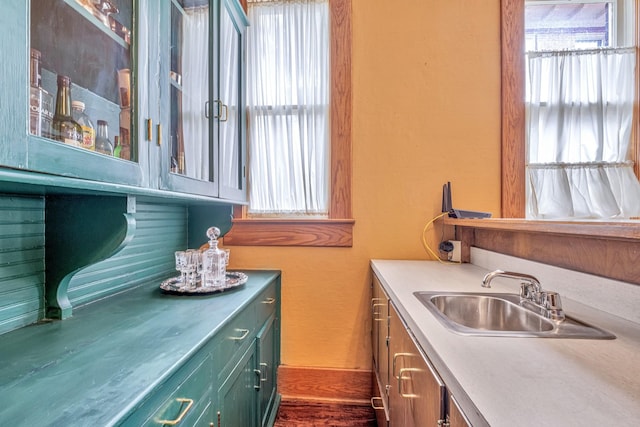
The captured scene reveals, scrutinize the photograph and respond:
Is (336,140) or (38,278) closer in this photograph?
(38,278)

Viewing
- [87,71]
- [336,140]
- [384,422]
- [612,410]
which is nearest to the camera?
[612,410]

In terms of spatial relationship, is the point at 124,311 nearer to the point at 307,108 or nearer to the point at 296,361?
the point at 296,361

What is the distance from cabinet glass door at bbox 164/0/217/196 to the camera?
42.0 inches

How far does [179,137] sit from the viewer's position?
44.1 inches

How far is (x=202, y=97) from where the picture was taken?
128 centimetres

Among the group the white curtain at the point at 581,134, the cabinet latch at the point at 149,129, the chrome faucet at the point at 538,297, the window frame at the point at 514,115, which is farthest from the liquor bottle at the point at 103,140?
the white curtain at the point at 581,134

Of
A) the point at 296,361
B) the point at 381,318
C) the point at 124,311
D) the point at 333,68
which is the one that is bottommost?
the point at 296,361

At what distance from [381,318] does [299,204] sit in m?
0.85

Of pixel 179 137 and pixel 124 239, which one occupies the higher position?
pixel 179 137

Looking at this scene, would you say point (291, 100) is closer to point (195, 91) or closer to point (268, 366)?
point (195, 91)

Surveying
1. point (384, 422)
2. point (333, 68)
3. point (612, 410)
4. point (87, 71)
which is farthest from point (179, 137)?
point (384, 422)

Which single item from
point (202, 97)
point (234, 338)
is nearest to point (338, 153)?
point (202, 97)

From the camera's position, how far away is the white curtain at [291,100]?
192 centimetres

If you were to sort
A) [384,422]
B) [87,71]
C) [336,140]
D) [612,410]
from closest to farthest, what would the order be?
[612,410] → [87,71] → [384,422] → [336,140]
